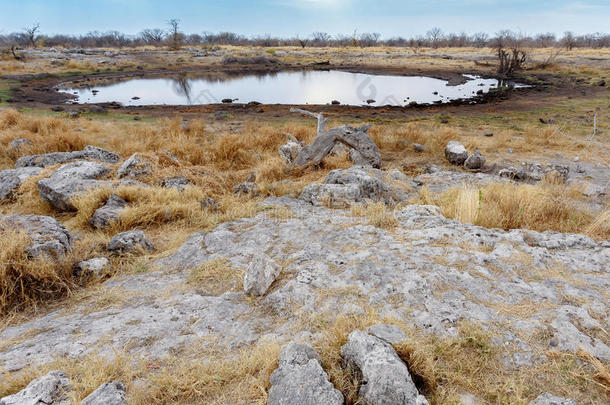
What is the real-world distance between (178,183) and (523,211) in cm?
544

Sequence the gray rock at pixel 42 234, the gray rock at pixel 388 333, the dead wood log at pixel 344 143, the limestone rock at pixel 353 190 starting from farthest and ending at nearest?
1. the dead wood log at pixel 344 143
2. the limestone rock at pixel 353 190
3. the gray rock at pixel 42 234
4. the gray rock at pixel 388 333

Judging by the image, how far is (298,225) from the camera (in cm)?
449

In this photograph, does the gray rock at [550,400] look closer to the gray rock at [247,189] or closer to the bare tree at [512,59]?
the gray rock at [247,189]

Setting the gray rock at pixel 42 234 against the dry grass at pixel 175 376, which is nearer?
the dry grass at pixel 175 376

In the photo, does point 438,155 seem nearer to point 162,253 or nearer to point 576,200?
point 576,200

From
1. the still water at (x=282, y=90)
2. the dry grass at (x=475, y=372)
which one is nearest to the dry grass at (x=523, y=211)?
the dry grass at (x=475, y=372)

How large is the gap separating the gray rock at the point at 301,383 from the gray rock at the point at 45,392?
1.18m

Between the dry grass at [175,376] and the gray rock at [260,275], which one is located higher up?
the gray rock at [260,275]

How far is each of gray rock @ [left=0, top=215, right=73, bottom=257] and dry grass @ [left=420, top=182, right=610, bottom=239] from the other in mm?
4679

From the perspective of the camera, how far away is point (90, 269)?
3568 mm

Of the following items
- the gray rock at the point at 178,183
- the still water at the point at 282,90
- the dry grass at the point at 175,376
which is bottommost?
the dry grass at the point at 175,376

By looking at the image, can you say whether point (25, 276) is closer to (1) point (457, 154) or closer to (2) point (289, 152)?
(2) point (289, 152)

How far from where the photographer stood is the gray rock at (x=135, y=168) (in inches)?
244

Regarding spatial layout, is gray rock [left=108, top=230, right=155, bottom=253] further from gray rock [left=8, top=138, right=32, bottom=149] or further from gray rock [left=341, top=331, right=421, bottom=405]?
gray rock [left=8, top=138, right=32, bottom=149]
